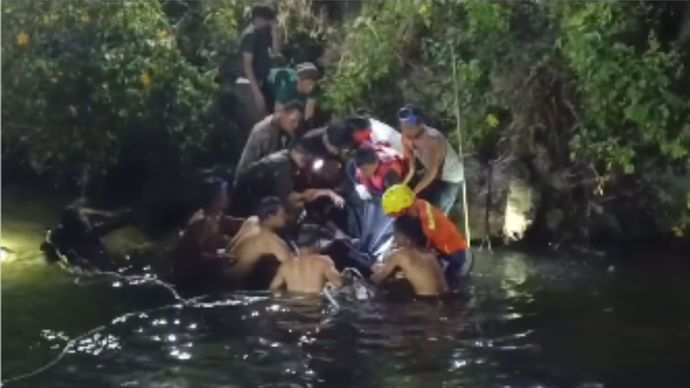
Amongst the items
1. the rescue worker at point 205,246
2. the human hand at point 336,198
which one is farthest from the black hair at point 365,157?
the rescue worker at point 205,246

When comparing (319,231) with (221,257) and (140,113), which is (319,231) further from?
(140,113)

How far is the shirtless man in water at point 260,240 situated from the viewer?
7.27 m

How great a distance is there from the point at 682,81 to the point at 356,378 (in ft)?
10.1

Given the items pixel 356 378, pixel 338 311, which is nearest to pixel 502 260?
pixel 338 311

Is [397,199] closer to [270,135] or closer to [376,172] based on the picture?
[376,172]

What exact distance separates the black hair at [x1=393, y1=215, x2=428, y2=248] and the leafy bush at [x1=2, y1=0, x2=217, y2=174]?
1.51 m

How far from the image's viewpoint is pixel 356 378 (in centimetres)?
594

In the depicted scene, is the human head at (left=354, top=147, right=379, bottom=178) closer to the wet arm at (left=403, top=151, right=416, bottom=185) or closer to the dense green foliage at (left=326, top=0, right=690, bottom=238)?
Result: the wet arm at (left=403, top=151, right=416, bottom=185)

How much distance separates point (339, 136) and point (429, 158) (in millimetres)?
552

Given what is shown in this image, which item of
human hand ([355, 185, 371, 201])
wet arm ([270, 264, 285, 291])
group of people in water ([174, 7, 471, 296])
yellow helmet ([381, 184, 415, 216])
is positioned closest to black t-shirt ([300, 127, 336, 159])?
group of people in water ([174, 7, 471, 296])

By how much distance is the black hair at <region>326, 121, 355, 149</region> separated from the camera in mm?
7539

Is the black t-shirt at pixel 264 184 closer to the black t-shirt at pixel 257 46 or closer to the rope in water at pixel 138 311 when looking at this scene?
the rope in water at pixel 138 311

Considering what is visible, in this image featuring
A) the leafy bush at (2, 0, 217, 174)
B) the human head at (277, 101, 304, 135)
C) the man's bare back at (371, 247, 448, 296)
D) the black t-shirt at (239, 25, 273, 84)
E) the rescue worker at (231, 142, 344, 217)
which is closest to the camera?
the man's bare back at (371, 247, 448, 296)

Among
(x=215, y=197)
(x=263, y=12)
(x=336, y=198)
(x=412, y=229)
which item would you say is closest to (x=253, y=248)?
(x=215, y=197)
